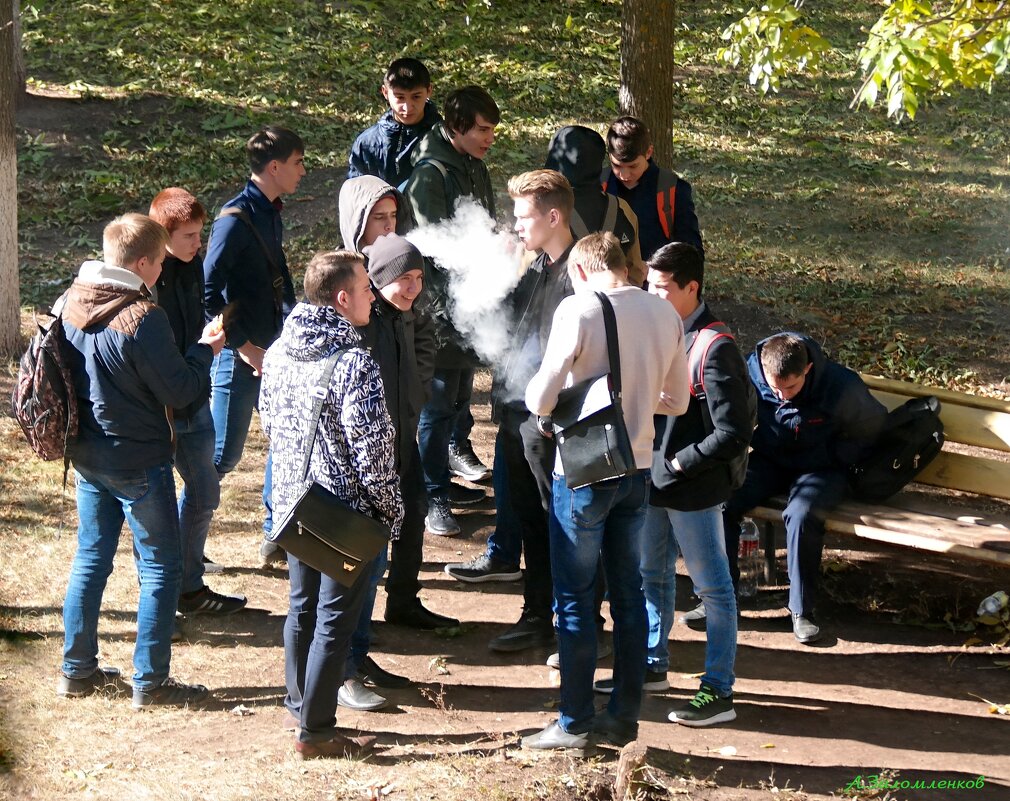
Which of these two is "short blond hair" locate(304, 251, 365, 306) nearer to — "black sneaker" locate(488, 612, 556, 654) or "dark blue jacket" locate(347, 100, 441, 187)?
"black sneaker" locate(488, 612, 556, 654)

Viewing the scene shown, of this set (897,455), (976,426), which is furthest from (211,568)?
(976,426)

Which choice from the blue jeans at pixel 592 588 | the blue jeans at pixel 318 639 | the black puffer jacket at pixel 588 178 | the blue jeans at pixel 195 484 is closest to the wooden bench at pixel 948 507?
the black puffer jacket at pixel 588 178

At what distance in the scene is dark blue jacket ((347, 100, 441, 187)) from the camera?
22.4 feet

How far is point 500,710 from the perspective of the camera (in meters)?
4.93

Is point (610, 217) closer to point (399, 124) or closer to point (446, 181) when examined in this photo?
point (446, 181)

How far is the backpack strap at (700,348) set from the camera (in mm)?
4680

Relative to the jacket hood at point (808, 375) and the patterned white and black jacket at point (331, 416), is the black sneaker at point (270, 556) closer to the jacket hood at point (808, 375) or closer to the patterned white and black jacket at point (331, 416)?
the patterned white and black jacket at point (331, 416)

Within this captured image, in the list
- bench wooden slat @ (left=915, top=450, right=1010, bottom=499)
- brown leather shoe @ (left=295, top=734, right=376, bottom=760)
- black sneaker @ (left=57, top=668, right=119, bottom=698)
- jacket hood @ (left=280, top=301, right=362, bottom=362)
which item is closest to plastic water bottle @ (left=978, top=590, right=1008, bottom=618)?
bench wooden slat @ (left=915, top=450, right=1010, bottom=499)

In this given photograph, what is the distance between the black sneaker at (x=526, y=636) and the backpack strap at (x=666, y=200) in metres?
2.38

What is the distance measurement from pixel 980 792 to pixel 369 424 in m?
2.78

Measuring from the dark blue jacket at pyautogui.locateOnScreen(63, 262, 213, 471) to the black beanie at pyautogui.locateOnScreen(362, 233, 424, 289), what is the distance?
0.84 metres

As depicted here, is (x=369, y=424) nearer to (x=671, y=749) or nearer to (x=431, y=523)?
(x=671, y=749)

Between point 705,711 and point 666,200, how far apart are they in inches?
116

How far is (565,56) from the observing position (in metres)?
17.8
